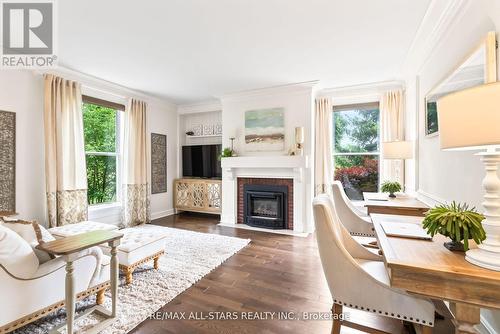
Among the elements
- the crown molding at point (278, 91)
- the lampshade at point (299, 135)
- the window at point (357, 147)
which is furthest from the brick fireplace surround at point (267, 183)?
the crown molding at point (278, 91)

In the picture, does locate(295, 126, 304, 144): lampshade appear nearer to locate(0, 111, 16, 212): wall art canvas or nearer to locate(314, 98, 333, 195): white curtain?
locate(314, 98, 333, 195): white curtain

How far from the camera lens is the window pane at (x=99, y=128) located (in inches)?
158

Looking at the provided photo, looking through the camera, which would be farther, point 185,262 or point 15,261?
point 185,262

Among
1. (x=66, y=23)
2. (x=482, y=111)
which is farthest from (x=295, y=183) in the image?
(x=66, y=23)

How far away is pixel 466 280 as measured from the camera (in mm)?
958

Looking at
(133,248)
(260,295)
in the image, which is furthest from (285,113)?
(133,248)

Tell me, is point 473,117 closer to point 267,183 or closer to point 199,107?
point 267,183

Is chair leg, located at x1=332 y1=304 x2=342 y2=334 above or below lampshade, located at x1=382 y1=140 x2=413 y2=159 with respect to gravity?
below

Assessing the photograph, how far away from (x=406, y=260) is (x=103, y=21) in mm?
3160

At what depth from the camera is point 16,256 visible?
1.49 m

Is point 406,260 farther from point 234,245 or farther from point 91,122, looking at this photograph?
point 91,122

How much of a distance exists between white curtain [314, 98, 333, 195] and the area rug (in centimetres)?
188

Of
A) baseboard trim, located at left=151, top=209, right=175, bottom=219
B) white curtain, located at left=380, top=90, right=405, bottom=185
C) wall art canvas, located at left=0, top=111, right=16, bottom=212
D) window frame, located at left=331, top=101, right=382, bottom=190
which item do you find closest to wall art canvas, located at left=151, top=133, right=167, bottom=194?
baseboard trim, located at left=151, top=209, right=175, bottom=219

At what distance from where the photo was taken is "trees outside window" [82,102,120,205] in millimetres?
4066
